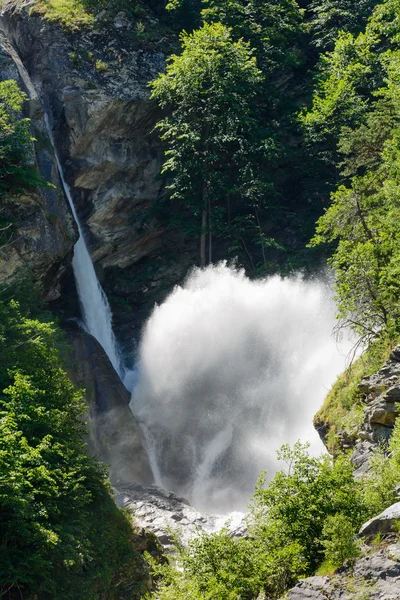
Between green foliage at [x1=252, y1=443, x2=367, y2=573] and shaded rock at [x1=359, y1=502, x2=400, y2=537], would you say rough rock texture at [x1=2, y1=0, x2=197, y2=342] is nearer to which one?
green foliage at [x1=252, y1=443, x2=367, y2=573]

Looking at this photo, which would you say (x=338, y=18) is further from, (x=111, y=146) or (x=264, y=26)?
(x=111, y=146)

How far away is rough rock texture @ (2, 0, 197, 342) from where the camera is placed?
99.1 ft

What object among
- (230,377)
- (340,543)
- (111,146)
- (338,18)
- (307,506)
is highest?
(338,18)

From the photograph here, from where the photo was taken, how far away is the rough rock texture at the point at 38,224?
2347cm

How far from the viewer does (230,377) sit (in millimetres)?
26203

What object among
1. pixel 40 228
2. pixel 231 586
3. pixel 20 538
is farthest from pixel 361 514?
pixel 40 228

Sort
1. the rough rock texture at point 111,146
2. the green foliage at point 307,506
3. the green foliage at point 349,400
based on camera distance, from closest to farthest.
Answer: the green foliage at point 307,506 < the green foliage at point 349,400 < the rough rock texture at point 111,146

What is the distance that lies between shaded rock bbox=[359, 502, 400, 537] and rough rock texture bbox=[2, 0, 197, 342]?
22.8 m

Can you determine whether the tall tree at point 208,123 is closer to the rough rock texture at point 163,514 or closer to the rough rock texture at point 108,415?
the rough rock texture at point 108,415

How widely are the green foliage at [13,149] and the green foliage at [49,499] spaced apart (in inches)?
312

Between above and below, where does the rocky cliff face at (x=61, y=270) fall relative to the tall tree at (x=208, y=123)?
below

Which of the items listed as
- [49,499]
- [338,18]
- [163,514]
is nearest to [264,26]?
[338,18]

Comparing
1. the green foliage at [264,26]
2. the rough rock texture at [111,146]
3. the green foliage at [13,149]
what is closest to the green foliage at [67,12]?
the rough rock texture at [111,146]

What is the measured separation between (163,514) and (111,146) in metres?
19.6
